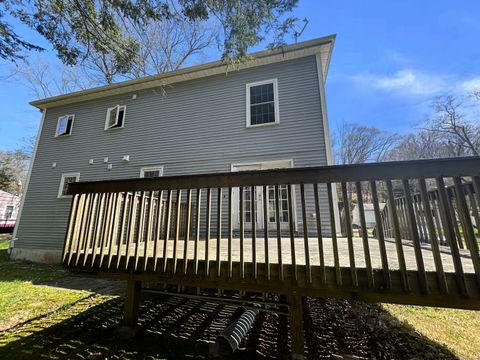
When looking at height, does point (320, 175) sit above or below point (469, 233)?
above

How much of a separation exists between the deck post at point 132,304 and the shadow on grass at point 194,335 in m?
0.19

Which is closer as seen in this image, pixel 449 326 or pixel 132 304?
pixel 132 304

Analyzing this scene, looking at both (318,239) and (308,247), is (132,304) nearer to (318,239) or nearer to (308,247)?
(308,247)

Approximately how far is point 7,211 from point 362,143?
35.1 m

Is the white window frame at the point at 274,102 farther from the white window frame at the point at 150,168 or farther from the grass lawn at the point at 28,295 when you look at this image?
the grass lawn at the point at 28,295

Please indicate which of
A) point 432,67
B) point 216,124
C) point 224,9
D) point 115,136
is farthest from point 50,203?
point 432,67

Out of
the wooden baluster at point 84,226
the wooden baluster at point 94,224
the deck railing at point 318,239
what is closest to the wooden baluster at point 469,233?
the deck railing at point 318,239

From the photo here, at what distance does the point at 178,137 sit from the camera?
7.81 metres

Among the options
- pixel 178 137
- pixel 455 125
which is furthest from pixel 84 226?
pixel 455 125

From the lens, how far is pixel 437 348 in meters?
2.68

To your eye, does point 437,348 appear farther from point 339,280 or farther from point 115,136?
point 115,136

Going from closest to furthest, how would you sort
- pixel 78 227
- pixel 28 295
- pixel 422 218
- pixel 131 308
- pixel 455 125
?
1. pixel 131 308
2. pixel 78 227
3. pixel 422 218
4. pixel 28 295
5. pixel 455 125

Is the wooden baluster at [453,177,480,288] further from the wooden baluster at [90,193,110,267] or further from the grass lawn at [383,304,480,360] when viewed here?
the wooden baluster at [90,193,110,267]

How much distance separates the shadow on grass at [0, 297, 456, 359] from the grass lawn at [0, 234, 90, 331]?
545 millimetres
